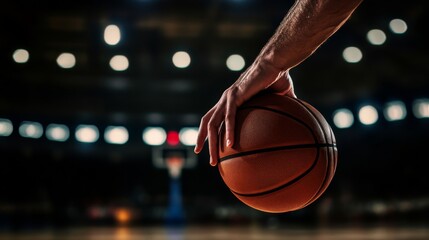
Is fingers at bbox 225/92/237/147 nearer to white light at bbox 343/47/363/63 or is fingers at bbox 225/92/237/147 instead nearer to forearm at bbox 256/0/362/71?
forearm at bbox 256/0/362/71

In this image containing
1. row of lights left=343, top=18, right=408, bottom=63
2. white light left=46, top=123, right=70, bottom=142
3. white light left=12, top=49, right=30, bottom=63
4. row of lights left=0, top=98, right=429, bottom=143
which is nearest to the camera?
row of lights left=343, top=18, right=408, bottom=63

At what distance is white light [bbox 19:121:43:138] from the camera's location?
13.9m

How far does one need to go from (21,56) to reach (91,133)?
4468 mm

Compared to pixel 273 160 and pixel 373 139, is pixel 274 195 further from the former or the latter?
pixel 373 139

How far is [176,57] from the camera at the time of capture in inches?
439

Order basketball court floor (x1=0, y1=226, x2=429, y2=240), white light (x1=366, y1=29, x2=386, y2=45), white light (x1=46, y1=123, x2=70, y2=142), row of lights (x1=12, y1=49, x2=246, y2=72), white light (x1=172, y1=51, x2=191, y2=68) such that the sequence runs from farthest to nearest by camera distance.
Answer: white light (x1=46, y1=123, x2=70, y2=142), white light (x1=172, y1=51, x2=191, y2=68), row of lights (x1=12, y1=49, x2=246, y2=72), white light (x1=366, y1=29, x2=386, y2=45), basketball court floor (x1=0, y1=226, x2=429, y2=240)

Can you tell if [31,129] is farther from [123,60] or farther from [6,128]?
[123,60]

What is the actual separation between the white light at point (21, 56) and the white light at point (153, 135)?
5.00 metres

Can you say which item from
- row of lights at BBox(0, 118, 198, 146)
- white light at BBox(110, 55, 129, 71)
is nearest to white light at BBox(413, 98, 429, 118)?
row of lights at BBox(0, 118, 198, 146)

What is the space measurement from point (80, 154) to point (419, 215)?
1012 cm

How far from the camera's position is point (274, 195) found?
1.47 meters

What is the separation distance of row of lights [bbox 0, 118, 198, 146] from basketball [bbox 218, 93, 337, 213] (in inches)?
472

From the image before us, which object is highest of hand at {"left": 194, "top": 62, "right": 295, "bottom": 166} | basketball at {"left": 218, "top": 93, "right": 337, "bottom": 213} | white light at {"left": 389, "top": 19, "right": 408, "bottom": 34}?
white light at {"left": 389, "top": 19, "right": 408, "bottom": 34}

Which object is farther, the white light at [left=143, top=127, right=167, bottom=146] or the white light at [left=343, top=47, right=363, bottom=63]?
the white light at [left=143, top=127, right=167, bottom=146]
